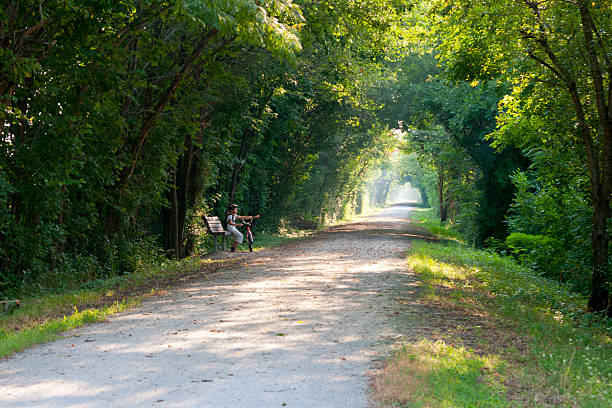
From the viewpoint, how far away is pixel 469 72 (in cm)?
1250

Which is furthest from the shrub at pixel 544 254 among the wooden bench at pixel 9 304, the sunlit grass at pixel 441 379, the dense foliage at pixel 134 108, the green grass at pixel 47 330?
the wooden bench at pixel 9 304

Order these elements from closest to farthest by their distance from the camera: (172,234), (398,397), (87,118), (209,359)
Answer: (398,397), (209,359), (87,118), (172,234)

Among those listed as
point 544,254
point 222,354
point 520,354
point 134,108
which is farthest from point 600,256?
point 134,108

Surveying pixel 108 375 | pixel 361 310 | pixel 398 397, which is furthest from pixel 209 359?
pixel 361 310

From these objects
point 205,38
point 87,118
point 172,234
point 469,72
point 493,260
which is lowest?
point 493,260

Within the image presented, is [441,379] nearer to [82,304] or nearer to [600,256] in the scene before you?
[600,256]

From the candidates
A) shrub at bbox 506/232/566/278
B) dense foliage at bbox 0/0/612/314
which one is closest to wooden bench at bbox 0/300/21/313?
dense foliage at bbox 0/0/612/314

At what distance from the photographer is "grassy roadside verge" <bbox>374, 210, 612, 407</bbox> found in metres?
4.82

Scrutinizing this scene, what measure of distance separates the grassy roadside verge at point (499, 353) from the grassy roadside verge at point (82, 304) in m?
4.36

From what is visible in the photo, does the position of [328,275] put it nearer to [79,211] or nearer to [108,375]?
[79,211]

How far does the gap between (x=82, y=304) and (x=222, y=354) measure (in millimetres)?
4373

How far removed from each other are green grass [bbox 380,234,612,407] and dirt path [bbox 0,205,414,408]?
2.29 ft

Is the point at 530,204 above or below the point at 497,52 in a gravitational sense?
below

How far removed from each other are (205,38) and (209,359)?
905cm
